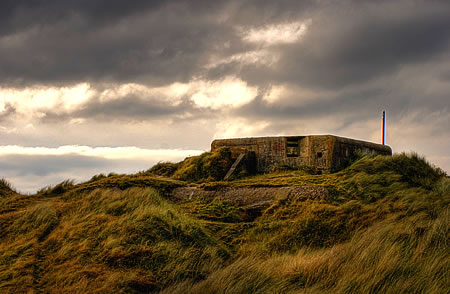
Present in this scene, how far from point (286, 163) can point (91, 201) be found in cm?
482

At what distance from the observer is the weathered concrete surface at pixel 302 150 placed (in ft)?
34.6

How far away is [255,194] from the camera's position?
8625mm

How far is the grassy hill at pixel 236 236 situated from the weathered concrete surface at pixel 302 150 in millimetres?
730

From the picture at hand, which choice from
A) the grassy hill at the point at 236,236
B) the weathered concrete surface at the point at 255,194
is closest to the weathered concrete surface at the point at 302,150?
the grassy hill at the point at 236,236

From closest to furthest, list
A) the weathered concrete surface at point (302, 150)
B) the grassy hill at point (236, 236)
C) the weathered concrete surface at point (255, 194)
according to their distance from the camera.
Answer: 1. the grassy hill at point (236, 236)
2. the weathered concrete surface at point (255, 194)
3. the weathered concrete surface at point (302, 150)

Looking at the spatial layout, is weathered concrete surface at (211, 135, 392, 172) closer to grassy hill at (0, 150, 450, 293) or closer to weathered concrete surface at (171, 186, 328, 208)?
grassy hill at (0, 150, 450, 293)

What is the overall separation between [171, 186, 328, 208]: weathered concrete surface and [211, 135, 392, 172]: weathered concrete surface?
2.15 m

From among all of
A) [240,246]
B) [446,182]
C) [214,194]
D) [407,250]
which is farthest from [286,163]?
[407,250]

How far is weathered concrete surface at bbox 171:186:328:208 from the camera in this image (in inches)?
329

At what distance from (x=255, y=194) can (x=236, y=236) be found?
4.37 feet

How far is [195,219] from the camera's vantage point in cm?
777

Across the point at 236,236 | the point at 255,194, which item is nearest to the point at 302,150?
the point at 255,194

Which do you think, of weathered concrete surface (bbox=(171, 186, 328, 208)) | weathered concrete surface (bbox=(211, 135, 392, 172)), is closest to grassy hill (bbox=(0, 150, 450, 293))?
weathered concrete surface (bbox=(171, 186, 328, 208))

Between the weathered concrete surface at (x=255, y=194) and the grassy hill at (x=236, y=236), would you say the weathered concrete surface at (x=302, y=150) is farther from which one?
the weathered concrete surface at (x=255, y=194)
